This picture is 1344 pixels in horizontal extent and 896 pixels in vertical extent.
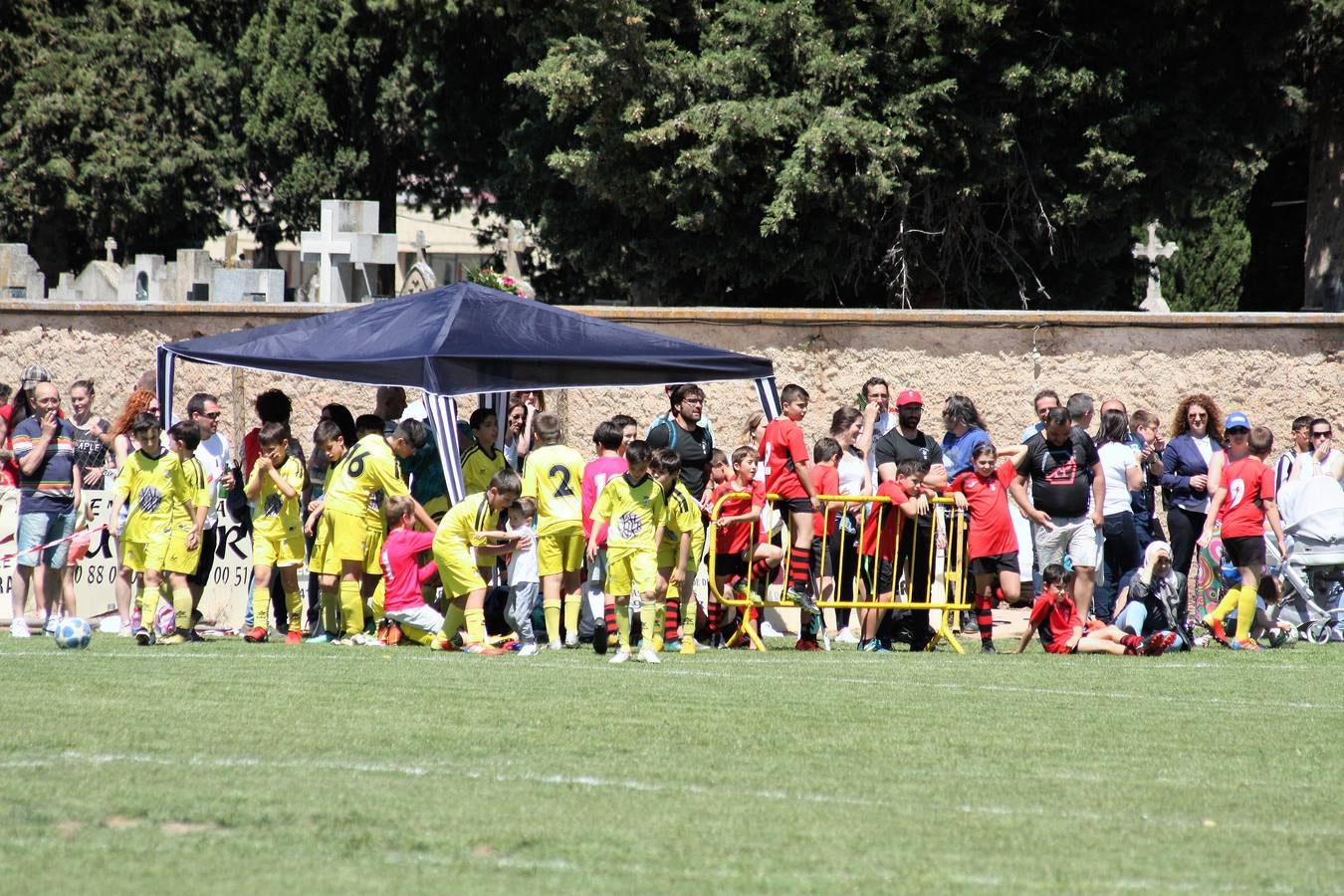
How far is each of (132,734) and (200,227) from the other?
102 ft

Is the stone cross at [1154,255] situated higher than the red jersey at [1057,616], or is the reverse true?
the stone cross at [1154,255]

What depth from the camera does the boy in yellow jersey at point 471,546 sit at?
1218cm

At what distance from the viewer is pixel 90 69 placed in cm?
3428

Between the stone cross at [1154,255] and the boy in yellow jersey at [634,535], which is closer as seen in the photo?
the boy in yellow jersey at [634,535]

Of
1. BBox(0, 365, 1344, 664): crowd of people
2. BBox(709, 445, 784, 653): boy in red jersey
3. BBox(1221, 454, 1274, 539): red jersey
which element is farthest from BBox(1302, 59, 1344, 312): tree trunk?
BBox(709, 445, 784, 653): boy in red jersey

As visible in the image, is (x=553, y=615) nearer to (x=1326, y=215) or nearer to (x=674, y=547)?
(x=674, y=547)

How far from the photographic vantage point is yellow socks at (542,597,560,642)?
12.6 metres

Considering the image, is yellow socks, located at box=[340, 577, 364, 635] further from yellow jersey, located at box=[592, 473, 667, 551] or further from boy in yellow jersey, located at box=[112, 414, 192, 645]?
→ yellow jersey, located at box=[592, 473, 667, 551]

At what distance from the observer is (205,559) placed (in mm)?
13070

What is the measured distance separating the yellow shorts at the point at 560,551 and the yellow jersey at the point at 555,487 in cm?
5

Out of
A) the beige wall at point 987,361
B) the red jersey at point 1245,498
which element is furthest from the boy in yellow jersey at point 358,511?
the red jersey at point 1245,498

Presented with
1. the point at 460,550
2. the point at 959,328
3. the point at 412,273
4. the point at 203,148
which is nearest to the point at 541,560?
the point at 460,550

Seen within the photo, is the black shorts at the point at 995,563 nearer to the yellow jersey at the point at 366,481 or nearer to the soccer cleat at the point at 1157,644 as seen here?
the soccer cleat at the point at 1157,644

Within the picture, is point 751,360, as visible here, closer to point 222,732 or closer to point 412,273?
point 222,732
